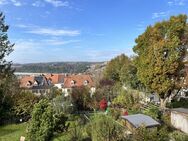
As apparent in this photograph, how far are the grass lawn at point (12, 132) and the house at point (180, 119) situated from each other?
12.6 metres

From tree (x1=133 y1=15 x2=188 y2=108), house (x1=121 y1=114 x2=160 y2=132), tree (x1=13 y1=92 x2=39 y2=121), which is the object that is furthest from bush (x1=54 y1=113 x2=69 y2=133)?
tree (x1=133 y1=15 x2=188 y2=108)

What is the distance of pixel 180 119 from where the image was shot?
77.3 ft

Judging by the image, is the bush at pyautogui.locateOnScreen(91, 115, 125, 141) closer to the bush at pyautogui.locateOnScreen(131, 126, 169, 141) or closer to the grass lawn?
the bush at pyautogui.locateOnScreen(131, 126, 169, 141)

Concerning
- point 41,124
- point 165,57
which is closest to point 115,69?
point 165,57

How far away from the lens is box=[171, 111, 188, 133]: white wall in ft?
75.0

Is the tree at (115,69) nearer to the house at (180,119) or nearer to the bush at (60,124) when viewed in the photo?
the house at (180,119)

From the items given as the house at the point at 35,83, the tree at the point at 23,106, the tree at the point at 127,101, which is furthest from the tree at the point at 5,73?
the house at the point at 35,83

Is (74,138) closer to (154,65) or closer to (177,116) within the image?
(177,116)

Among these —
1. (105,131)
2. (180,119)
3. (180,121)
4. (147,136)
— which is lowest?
(180,121)

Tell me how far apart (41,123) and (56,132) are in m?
2.57

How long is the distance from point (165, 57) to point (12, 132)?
16.8m

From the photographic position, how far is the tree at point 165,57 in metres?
29.4

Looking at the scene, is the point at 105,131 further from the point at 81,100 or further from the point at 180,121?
the point at 81,100

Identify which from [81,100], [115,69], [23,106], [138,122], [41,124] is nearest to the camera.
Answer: [41,124]
